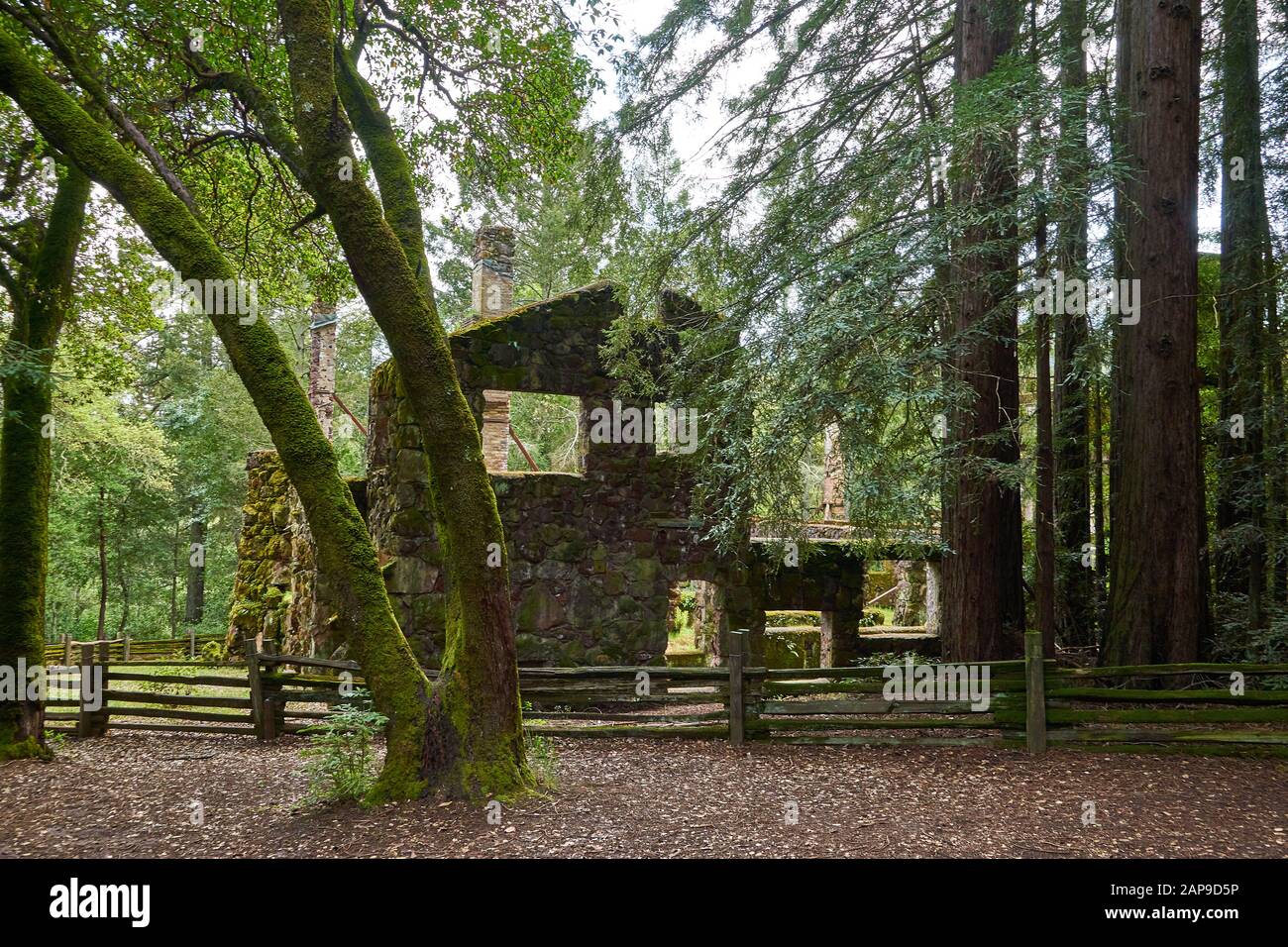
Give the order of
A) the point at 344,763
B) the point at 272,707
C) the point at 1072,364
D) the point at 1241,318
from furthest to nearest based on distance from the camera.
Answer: the point at 272,707, the point at 1241,318, the point at 1072,364, the point at 344,763

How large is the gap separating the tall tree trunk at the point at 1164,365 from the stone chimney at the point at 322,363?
14743mm

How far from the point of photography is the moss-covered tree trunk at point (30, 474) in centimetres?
684

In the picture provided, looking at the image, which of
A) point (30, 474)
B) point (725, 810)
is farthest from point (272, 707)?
point (725, 810)

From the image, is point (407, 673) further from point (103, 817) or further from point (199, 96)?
point (199, 96)

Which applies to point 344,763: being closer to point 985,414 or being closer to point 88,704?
point 88,704

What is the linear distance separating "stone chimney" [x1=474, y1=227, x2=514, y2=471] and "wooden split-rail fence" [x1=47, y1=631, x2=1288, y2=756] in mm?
3431

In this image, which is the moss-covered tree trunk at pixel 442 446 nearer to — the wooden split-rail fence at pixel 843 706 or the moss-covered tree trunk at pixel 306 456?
the moss-covered tree trunk at pixel 306 456

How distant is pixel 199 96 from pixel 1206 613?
9.98 meters

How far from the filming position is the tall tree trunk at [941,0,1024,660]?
254 inches

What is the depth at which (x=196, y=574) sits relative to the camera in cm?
2303

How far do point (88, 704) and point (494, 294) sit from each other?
772 cm

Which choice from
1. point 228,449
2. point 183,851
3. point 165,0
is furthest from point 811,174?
point 228,449

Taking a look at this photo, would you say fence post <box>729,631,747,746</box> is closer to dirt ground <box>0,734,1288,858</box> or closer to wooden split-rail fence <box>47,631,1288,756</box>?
wooden split-rail fence <box>47,631,1288,756</box>

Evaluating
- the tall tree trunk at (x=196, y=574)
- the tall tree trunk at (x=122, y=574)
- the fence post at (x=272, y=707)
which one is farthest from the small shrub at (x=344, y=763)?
the tall tree trunk at (x=122, y=574)
